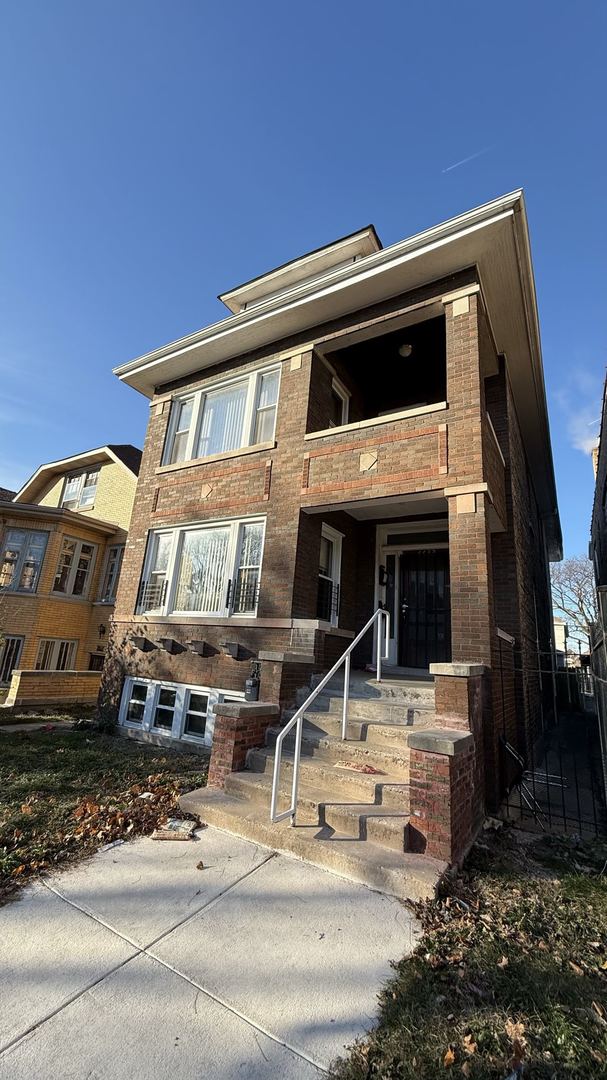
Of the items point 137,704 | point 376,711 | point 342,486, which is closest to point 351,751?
point 376,711

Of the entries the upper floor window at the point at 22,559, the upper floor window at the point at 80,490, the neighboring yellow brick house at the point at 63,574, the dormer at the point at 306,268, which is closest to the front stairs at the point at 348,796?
the dormer at the point at 306,268

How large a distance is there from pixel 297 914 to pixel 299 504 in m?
5.63

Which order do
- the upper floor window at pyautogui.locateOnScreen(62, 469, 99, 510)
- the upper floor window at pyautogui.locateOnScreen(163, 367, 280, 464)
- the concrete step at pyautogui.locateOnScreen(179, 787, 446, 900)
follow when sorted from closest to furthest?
1. the concrete step at pyautogui.locateOnScreen(179, 787, 446, 900)
2. the upper floor window at pyautogui.locateOnScreen(163, 367, 280, 464)
3. the upper floor window at pyautogui.locateOnScreen(62, 469, 99, 510)

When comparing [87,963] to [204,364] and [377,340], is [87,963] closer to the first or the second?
[377,340]

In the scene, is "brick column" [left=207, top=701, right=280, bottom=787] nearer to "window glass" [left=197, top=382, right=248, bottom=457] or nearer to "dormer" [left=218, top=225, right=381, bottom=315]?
"window glass" [left=197, top=382, right=248, bottom=457]

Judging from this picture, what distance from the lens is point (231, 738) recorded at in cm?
515

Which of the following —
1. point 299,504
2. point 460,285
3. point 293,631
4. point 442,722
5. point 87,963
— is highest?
point 460,285

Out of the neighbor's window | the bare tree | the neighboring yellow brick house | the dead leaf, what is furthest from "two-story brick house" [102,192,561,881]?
the bare tree

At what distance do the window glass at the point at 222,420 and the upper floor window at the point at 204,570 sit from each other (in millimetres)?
1745

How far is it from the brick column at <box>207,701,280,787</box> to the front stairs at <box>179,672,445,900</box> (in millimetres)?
115

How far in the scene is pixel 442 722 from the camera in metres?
4.74

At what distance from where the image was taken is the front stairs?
11.8 feet

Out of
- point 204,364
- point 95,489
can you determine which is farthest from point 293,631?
point 95,489

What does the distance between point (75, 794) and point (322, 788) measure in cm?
286
